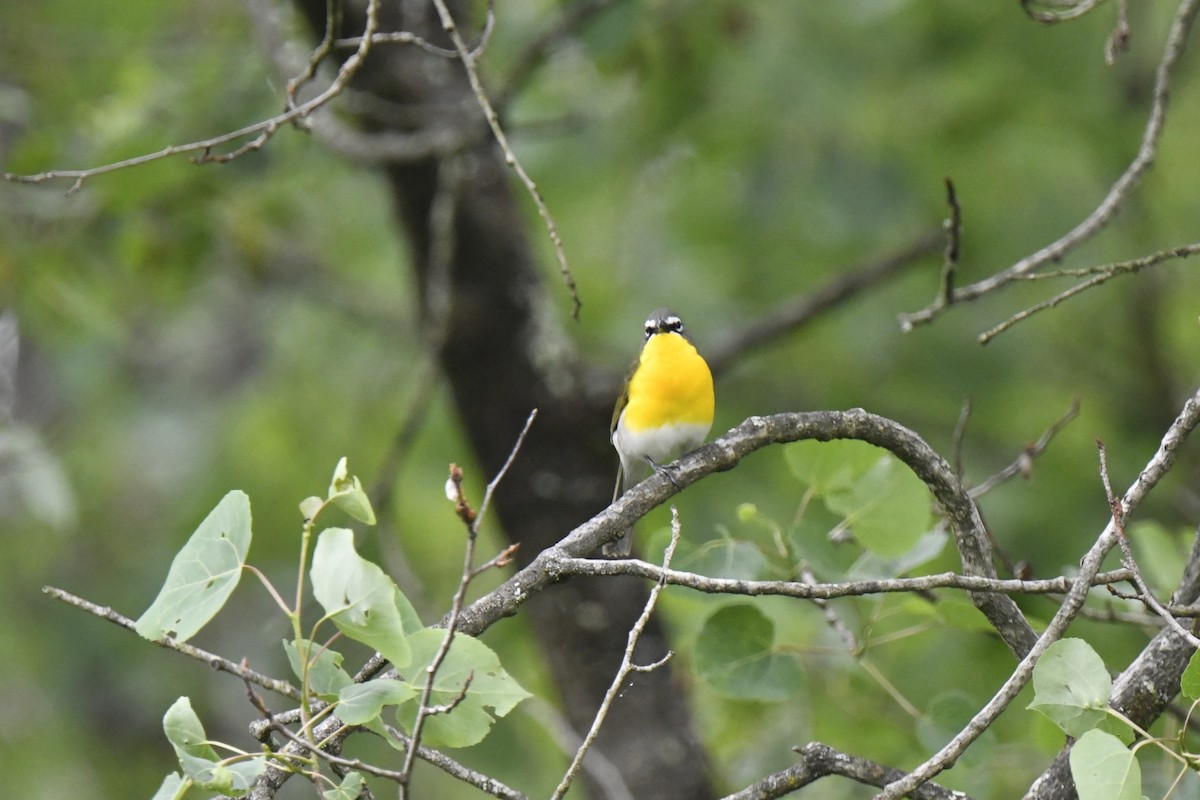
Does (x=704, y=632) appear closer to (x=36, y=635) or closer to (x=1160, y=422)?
(x=1160, y=422)

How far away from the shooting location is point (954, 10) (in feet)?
21.2

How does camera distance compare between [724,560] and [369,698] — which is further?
[724,560]

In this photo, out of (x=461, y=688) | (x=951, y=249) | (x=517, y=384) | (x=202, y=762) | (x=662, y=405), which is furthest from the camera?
(x=517, y=384)

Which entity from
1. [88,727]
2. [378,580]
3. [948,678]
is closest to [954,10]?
[948,678]

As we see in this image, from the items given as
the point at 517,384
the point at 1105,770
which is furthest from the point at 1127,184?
the point at 517,384

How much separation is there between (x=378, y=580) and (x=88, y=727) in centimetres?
1133

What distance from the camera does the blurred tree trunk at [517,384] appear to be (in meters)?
5.14

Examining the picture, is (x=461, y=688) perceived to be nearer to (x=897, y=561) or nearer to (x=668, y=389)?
(x=897, y=561)

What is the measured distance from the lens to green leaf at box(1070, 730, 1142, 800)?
202cm

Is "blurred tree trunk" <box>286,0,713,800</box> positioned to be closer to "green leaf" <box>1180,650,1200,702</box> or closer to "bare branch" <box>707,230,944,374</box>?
"bare branch" <box>707,230,944,374</box>

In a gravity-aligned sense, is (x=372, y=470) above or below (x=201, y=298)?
below

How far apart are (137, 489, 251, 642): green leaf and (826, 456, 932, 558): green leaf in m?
1.55

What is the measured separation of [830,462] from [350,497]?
145 cm

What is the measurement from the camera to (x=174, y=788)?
201 cm
